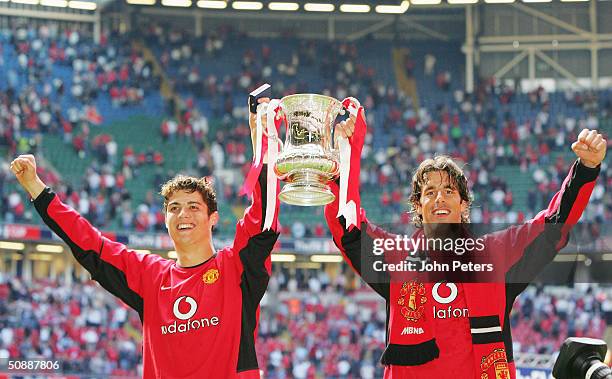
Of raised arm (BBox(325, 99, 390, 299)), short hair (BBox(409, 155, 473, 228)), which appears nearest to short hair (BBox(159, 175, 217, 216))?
raised arm (BBox(325, 99, 390, 299))

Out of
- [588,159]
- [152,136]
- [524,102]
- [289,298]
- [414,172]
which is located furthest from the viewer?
[524,102]

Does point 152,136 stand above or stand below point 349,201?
above

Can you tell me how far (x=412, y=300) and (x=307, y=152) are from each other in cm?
81

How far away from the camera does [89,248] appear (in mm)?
4812

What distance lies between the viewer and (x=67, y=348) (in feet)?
57.8

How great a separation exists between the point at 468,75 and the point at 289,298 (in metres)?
10.1

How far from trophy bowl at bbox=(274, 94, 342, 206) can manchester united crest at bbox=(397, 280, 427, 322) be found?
0.53 metres

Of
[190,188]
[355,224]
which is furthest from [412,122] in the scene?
[355,224]

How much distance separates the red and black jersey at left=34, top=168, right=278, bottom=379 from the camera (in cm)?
453

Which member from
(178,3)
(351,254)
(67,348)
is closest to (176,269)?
(351,254)

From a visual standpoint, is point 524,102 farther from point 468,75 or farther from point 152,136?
point 152,136

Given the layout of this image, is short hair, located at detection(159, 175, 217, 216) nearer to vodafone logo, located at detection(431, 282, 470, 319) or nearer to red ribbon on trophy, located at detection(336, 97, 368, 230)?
red ribbon on trophy, located at detection(336, 97, 368, 230)

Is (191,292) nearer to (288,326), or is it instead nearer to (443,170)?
(443,170)

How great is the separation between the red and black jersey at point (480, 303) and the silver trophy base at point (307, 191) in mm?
150
